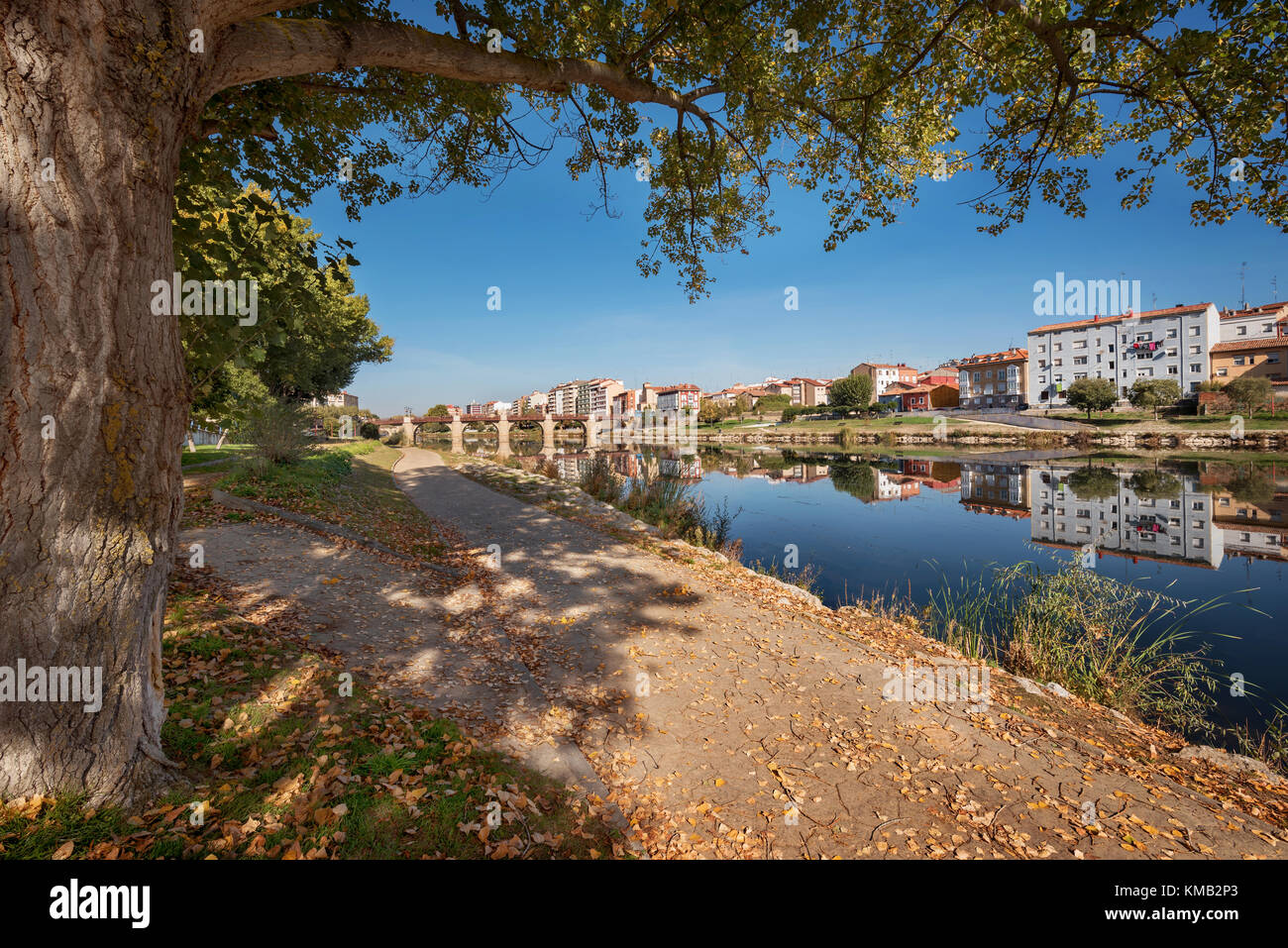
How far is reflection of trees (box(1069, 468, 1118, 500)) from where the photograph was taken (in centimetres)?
1938

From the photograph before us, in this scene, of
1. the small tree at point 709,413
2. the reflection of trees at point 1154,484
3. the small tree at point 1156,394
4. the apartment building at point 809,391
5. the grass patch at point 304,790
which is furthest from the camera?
the apartment building at point 809,391

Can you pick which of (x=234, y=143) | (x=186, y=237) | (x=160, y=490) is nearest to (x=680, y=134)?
A: (x=234, y=143)

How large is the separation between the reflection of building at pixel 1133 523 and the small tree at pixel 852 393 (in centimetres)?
5086

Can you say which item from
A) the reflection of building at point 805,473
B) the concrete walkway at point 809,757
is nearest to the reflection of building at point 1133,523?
the reflection of building at point 805,473

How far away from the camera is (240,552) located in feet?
23.3

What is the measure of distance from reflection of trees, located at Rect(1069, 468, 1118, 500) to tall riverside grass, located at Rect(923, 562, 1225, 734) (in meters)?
13.3

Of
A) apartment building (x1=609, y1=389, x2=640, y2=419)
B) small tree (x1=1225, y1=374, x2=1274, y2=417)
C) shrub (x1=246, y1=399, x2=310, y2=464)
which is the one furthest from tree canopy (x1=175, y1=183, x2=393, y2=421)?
apartment building (x1=609, y1=389, x2=640, y2=419)

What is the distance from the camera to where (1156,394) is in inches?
1831

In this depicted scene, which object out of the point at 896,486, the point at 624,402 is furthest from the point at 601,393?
the point at 896,486

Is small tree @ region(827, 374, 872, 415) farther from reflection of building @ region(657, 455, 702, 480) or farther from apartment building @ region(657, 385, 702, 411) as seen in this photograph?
apartment building @ region(657, 385, 702, 411)

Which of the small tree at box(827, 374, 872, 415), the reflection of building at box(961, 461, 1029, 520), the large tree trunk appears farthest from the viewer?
the small tree at box(827, 374, 872, 415)

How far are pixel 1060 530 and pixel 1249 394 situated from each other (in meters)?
43.1

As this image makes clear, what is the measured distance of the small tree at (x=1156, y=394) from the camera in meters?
46.4

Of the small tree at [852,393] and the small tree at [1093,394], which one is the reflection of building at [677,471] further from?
the small tree at [852,393]
